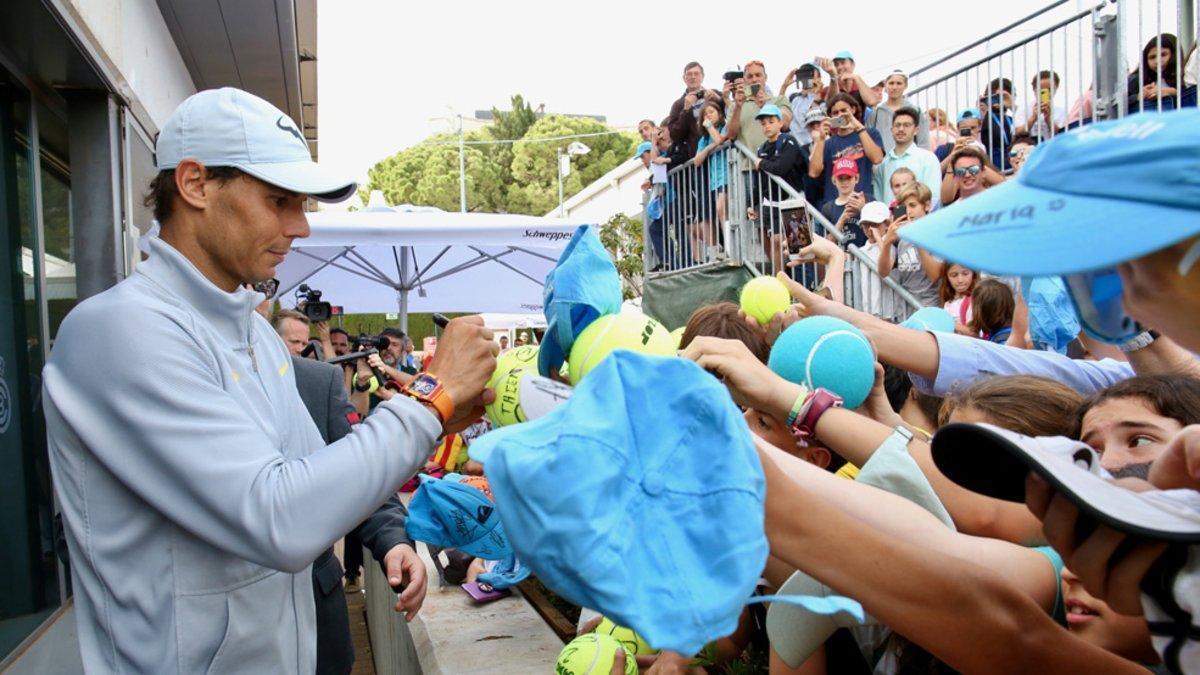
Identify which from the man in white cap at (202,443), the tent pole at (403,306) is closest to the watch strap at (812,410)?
the man in white cap at (202,443)

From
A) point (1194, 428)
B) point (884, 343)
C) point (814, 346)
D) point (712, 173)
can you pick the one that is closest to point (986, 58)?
point (712, 173)

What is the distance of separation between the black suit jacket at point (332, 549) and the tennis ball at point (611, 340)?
1.23 metres

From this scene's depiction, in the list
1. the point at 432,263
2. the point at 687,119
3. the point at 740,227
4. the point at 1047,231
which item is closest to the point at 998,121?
the point at 740,227

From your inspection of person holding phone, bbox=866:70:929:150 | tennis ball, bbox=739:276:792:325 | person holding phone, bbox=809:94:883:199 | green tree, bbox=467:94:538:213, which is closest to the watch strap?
tennis ball, bbox=739:276:792:325

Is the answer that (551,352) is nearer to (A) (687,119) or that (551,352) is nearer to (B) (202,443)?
(B) (202,443)

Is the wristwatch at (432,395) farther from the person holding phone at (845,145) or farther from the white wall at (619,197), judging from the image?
the white wall at (619,197)

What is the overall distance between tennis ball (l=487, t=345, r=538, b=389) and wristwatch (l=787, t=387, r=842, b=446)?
1.80ft

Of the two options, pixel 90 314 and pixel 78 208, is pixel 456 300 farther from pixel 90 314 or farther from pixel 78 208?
pixel 90 314

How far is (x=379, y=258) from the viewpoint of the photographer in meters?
10.1

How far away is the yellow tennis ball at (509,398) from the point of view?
6.10 feet

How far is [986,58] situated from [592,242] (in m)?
6.68

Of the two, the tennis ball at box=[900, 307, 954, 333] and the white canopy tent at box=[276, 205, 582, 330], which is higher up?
the white canopy tent at box=[276, 205, 582, 330]

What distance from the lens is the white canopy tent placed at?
7.50m

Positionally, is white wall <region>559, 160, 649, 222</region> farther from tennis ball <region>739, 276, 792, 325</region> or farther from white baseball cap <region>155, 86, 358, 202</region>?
white baseball cap <region>155, 86, 358, 202</region>
